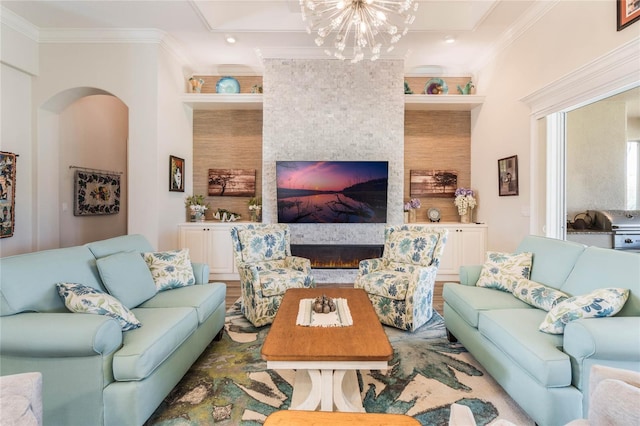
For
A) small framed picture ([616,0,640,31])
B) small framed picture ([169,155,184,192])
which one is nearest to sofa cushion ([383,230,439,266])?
small framed picture ([616,0,640,31])

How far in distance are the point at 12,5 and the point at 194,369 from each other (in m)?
4.67

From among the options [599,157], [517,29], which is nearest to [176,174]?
[517,29]

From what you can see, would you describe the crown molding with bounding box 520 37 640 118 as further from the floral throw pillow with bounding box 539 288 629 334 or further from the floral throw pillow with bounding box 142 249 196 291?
the floral throw pillow with bounding box 142 249 196 291

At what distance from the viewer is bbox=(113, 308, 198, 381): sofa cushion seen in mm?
1545

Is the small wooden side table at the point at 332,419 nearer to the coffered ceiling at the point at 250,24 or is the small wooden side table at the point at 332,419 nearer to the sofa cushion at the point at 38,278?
the sofa cushion at the point at 38,278

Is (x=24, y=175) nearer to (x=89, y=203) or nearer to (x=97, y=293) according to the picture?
(x=89, y=203)

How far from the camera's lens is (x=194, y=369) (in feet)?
7.39

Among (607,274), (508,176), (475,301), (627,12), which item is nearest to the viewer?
(607,274)

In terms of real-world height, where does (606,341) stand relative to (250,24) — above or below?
below

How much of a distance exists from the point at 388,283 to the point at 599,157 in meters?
3.79

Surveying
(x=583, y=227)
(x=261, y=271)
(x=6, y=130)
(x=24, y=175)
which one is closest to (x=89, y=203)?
(x=24, y=175)

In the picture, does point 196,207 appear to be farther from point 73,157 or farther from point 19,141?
point 19,141

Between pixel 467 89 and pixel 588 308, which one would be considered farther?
pixel 467 89

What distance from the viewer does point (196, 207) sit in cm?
500
